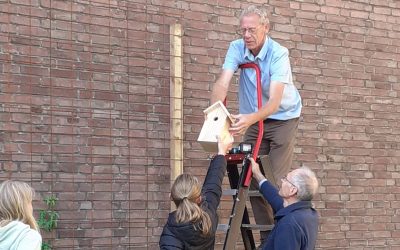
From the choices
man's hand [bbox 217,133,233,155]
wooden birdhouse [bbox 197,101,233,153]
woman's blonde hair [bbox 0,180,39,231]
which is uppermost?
wooden birdhouse [bbox 197,101,233,153]

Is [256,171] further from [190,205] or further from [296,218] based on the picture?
[296,218]

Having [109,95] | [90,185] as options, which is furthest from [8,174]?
[109,95]

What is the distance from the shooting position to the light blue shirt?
19.3 ft

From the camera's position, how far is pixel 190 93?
7.57 meters

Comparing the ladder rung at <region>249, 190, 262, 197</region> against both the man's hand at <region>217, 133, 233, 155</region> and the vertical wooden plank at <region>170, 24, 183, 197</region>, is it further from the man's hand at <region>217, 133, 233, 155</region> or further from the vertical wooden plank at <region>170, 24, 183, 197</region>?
the vertical wooden plank at <region>170, 24, 183, 197</region>

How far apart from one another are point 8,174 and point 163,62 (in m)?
1.88

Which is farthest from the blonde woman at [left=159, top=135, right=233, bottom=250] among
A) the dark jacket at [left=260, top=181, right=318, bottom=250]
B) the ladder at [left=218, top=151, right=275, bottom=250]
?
the dark jacket at [left=260, top=181, right=318, bottom=250]

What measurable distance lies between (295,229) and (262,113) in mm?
1318

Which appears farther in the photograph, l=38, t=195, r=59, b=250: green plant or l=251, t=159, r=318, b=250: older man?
l=38, t=195, r=59, b=250: green plant

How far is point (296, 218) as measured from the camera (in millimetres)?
4586

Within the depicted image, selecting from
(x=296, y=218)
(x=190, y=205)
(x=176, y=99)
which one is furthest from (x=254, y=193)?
(x=176, y=99)

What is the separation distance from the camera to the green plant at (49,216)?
6.70m

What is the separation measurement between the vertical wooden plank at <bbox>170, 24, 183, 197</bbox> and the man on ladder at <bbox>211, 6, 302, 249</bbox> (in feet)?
3.31

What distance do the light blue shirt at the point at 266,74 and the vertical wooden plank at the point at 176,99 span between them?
3.72ft
